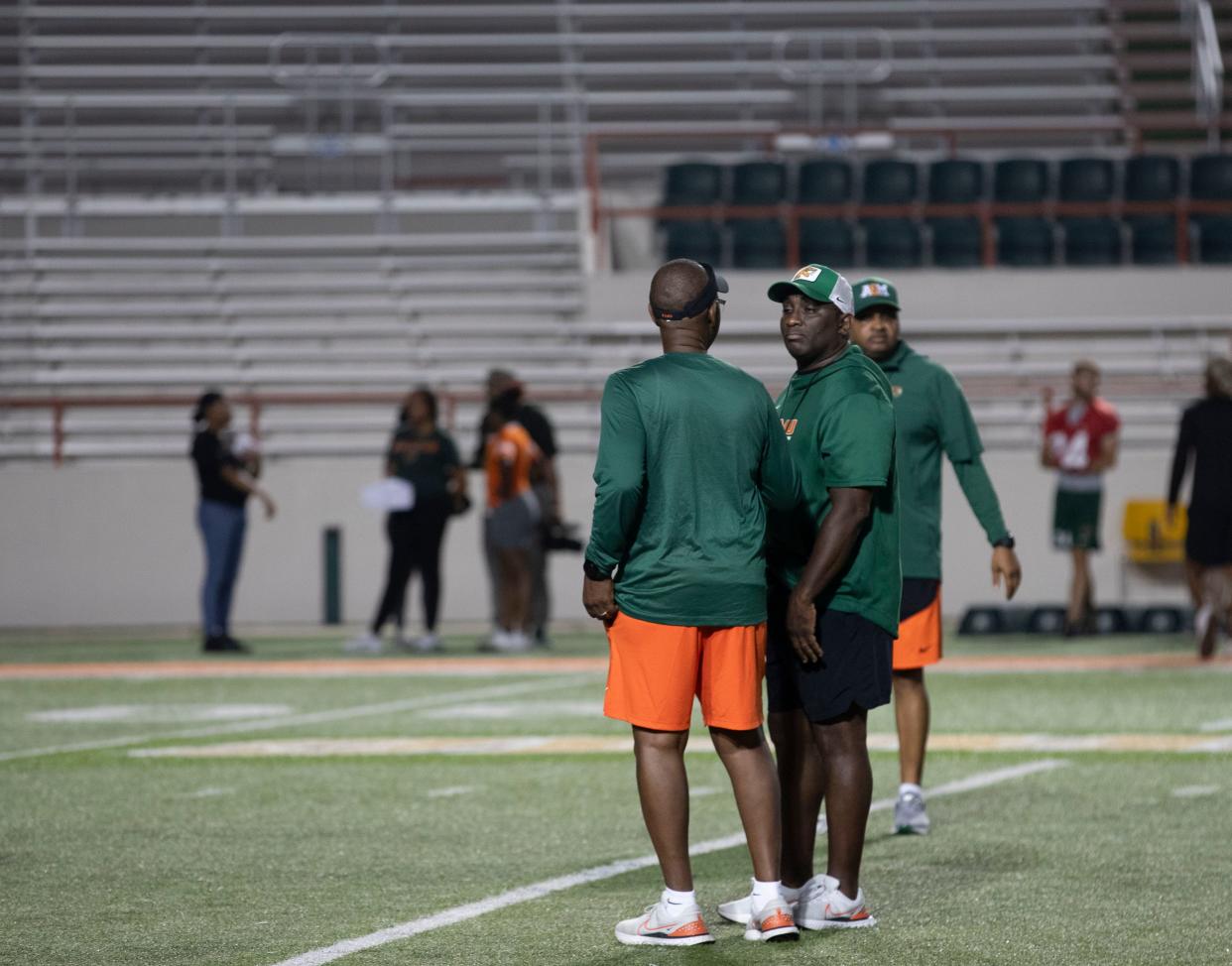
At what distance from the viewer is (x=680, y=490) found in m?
5.60

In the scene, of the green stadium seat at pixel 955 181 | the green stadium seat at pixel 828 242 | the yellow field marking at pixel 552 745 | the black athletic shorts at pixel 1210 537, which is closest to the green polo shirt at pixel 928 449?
the yellow field marking at pixel 552 745

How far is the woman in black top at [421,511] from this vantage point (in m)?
16.2

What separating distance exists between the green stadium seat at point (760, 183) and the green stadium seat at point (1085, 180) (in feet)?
10.2

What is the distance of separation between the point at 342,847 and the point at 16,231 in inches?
722

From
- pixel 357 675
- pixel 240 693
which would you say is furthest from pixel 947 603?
pixel 240 693

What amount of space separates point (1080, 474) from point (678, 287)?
12.1m

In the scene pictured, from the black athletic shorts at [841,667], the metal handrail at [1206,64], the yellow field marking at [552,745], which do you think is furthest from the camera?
the metal handrail at [1206,64]

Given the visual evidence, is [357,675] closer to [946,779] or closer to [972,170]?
[946,779]

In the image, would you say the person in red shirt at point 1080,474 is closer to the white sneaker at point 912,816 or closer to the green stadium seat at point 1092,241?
Result: the green stadium seat at point 1092,241

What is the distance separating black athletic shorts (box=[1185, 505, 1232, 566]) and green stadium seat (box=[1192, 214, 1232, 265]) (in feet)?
31.3

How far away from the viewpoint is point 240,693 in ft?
43.4

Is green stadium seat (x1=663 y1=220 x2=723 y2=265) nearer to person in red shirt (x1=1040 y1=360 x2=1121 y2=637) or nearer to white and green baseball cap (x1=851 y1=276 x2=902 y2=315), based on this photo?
person in red shirt (x1=1040 y1=360 x2=1121 y2=637)

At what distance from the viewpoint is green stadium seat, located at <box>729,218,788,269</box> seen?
22.5m

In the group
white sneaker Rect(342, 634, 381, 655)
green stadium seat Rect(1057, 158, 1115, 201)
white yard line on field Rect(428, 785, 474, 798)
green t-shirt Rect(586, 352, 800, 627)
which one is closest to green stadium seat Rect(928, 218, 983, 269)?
green stadium seat Rect(1057, 158, 1115, 201)
